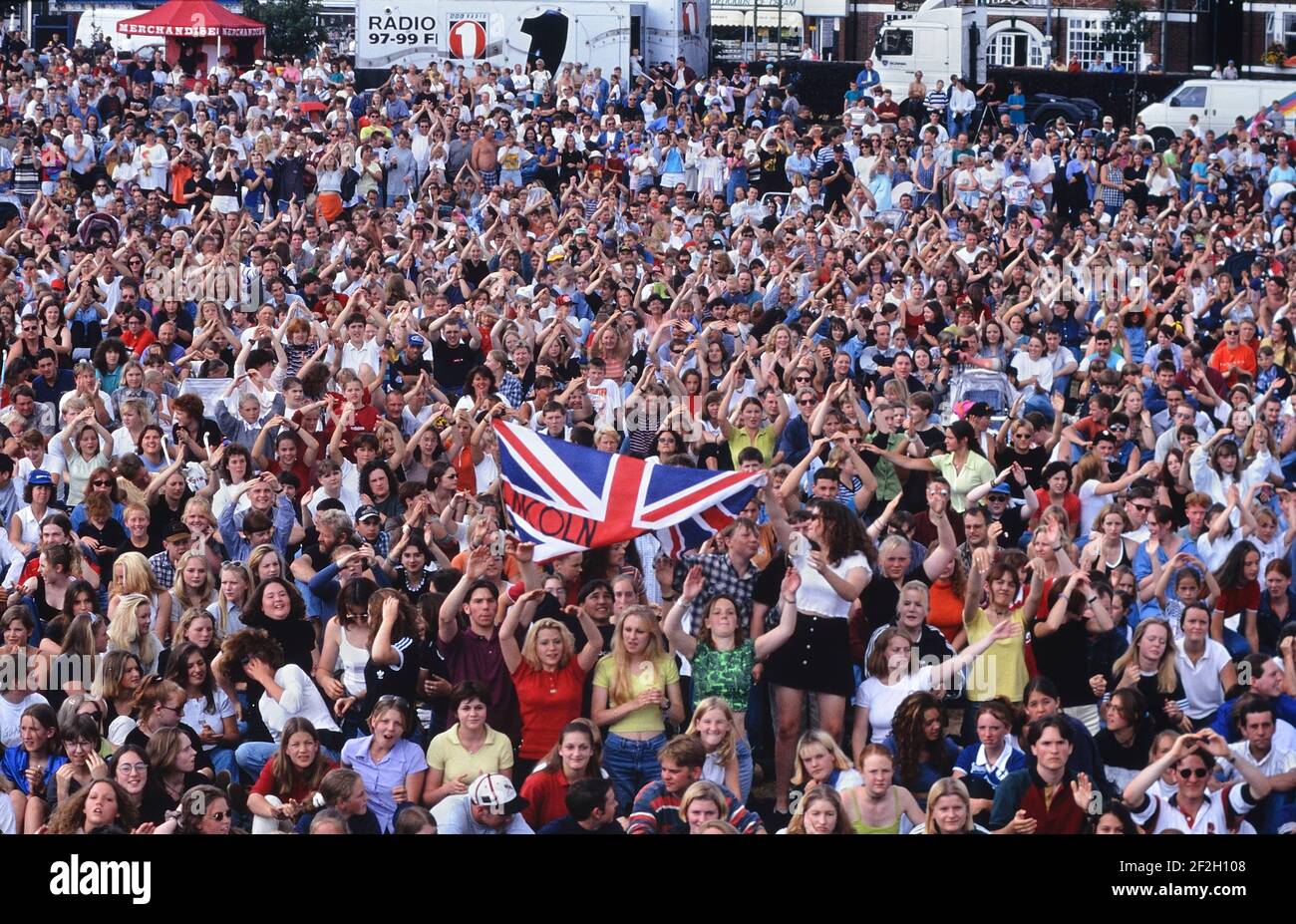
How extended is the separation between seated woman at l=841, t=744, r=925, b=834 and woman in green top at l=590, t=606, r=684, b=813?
1.05 m

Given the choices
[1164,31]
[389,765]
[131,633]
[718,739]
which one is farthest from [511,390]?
[1164,31]

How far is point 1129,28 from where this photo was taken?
162ft

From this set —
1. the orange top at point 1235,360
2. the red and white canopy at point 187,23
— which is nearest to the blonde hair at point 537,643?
the orange top at point 1235,360

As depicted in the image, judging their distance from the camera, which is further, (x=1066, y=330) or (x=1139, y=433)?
(x=1066, y=330)

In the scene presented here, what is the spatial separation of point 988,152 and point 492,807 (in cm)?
1886

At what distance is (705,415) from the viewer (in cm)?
1386

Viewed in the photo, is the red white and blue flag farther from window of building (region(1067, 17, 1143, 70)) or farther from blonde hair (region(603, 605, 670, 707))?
window of building (region(1067, 17, 1143, 70))

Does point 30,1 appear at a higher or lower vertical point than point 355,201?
higher

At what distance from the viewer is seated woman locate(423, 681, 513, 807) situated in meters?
8.66

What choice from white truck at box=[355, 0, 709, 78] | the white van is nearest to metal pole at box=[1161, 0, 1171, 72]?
the white van

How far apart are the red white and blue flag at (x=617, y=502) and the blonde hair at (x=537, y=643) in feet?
2.50

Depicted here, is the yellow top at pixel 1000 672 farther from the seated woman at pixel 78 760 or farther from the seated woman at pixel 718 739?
Result: the seated woman at pixel 78 760
